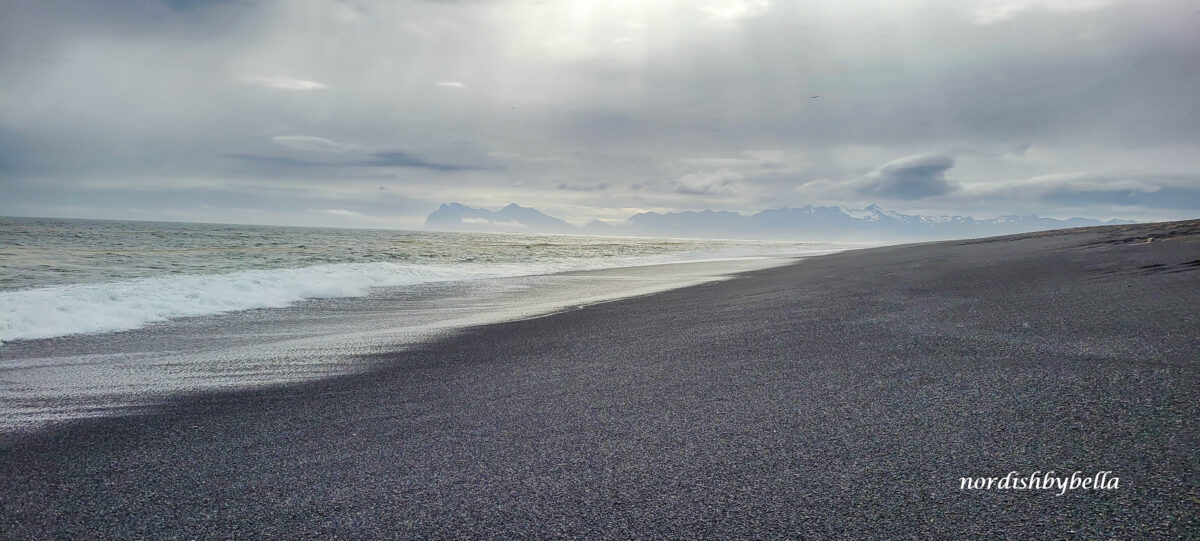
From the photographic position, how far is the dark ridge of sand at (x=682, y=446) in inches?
86.2

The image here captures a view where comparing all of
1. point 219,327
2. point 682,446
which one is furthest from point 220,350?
point 682,446

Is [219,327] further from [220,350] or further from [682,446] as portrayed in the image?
[682,446]

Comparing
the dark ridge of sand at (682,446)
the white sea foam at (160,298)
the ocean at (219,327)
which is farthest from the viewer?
the white sea foam at (160,298)

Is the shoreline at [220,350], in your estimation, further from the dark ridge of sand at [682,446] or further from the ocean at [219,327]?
the dark ridge of sand at [682,446]

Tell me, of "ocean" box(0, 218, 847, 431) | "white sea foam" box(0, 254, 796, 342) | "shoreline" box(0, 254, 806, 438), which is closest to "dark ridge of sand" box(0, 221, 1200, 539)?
"shoreline" box(0, 254, 806, 438)

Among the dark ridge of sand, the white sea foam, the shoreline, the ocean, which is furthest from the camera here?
the white sea foam

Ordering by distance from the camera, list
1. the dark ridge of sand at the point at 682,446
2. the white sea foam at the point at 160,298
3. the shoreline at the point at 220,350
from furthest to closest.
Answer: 1. the white sea foam at the point at 160,298
2. the shoreline at the point at 220,350
3. the dark ridge of sand at the point at 682,446

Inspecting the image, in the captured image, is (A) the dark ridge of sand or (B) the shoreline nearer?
(A) the dark ridge of sand

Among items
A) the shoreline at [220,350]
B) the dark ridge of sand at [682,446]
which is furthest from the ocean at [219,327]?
the dark ridge of sand at [682,446]

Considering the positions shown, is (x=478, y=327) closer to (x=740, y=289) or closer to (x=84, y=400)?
(x=84, y=400)

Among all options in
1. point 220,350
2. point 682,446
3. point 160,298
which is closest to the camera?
point 682,446

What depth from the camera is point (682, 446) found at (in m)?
2.91

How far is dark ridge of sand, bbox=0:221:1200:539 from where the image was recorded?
2.19m

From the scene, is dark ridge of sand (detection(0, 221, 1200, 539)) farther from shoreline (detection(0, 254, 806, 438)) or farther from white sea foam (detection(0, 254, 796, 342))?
white sea foam (detection(0, 254, 796, 342))
